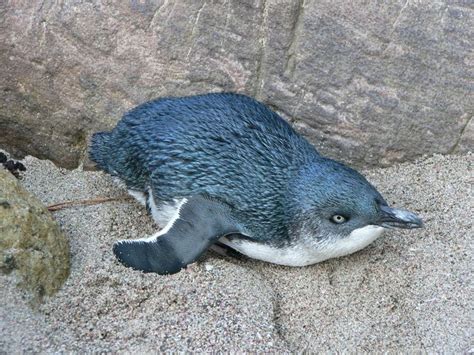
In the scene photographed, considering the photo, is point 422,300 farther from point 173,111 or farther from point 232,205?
point 173,111

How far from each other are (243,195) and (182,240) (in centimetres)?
30

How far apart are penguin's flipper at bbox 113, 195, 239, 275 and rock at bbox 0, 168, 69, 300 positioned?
0.26m

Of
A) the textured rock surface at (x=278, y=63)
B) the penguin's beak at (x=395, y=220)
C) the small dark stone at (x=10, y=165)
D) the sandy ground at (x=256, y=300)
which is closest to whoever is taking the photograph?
the sandy ground at (x=256, y=300)

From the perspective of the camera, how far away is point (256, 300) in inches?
116

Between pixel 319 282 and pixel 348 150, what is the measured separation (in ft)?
2.85

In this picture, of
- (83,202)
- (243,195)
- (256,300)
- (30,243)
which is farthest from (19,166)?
(256,300)

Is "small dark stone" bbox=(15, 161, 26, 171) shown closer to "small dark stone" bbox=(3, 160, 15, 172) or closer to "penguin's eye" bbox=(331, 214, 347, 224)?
"small dark stone" bbox=(3, 160, 15, 172)

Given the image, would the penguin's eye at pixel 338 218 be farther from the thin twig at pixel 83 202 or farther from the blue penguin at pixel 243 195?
the thin twig at pixel 83 202

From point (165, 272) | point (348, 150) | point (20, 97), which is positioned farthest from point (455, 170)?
point (20, 97)

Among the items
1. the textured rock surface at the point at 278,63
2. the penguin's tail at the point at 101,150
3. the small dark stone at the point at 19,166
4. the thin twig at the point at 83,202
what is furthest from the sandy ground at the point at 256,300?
the textured rock surface at the point at 278,63

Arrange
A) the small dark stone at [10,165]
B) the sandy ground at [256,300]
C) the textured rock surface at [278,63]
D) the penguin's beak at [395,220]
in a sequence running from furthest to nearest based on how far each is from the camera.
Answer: the small dark stone at [10,165], the textured rock surface at [278,63], the penguin's beak at [395,220], the sandy ground at [256,300]

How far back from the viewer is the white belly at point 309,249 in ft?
10.0

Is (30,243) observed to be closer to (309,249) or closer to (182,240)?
(182,240)

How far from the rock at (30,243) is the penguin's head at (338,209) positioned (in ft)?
3.05
